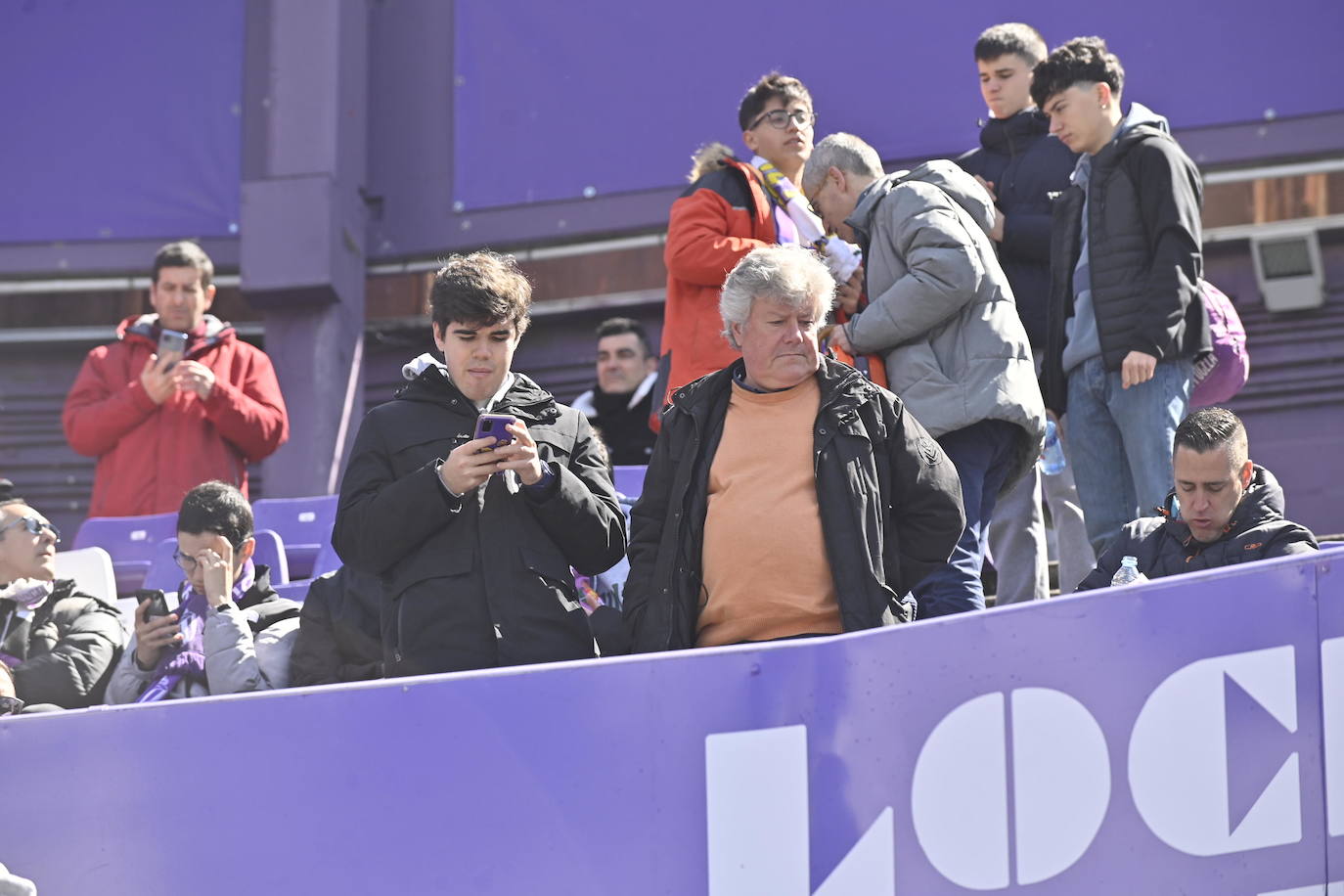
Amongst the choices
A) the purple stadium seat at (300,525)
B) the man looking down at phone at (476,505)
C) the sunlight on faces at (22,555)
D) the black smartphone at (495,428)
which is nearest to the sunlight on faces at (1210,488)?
the man looking down at phone at (476,505)

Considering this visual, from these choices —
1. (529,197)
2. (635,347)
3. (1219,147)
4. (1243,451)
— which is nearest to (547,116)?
(529,197)

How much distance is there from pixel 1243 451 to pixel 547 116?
216 inches

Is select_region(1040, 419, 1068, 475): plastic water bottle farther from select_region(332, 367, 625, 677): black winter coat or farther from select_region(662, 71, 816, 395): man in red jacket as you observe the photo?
select_region(332, 367, 625, 677): black winter coat

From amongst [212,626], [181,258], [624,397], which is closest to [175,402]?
[181,258]

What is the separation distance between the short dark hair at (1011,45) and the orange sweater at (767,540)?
8.21ft

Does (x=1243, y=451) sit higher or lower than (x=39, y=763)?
higher

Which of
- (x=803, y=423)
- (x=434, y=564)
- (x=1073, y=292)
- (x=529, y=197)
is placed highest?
(x=529, y=197)

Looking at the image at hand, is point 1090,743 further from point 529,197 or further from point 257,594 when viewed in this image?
point 529,197

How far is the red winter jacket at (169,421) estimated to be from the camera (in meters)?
6.58

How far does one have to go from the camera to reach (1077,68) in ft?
17.6

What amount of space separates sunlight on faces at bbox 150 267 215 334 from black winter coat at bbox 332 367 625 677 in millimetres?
2850

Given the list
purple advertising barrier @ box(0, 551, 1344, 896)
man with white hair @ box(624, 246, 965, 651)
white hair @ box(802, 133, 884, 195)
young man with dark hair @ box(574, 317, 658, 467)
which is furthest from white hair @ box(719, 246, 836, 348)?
young man with dark hair @ box(574, 317, 658, 467)

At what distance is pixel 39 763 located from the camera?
3.47m

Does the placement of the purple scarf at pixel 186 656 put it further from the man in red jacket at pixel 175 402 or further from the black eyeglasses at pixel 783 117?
the black eyeglasses at pixel 783 117
